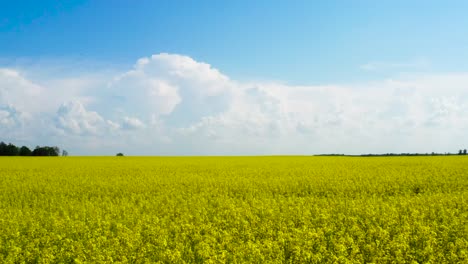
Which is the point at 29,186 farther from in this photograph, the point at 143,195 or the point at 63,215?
the point at 63,215

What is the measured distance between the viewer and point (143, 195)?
16.1m

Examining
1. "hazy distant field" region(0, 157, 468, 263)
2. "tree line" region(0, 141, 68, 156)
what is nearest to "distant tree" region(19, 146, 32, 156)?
"tree line" region(0, 141, 68, 156)

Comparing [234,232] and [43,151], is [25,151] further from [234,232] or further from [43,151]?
[234,232]

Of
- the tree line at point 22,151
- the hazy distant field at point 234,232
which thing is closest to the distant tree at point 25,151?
the tree line at point 22,151

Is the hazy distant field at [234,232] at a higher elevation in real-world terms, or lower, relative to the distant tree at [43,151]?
lower

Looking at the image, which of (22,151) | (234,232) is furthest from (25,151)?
(234,232)

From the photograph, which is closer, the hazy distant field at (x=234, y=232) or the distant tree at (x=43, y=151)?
the hazy distant field at (x=234, y=232)

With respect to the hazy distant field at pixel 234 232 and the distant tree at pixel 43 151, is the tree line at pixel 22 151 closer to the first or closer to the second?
the distant tree at pixel 43 151

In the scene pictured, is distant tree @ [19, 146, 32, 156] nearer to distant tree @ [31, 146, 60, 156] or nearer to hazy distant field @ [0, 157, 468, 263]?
distant tree @ [31, 146, 60, 156]

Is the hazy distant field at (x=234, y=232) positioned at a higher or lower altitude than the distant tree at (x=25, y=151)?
lower

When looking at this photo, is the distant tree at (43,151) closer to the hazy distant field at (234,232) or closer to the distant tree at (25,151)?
the distant tree at (25,151)

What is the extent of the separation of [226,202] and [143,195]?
4607 millimetres

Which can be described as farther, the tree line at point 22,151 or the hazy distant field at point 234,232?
the tree line at point 22,151

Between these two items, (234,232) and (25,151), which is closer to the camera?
(234,232)
